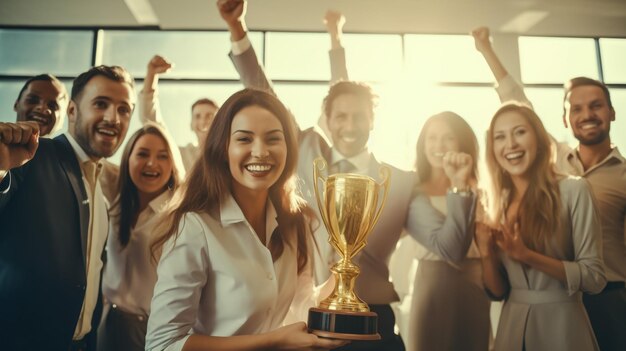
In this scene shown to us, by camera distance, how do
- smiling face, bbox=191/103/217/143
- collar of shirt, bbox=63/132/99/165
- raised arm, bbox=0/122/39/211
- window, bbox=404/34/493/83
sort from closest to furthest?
raised arm, bbox=0/122/39/211, collar of shirt, bbox=63/132/99/165, smiling face, bbox=191/103/217/143, window, bbox=404/34/493/83

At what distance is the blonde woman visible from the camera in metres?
2.01

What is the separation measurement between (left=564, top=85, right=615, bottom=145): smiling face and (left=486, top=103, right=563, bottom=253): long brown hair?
1.98 feet

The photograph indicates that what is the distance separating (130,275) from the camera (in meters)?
2.28

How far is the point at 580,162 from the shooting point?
109 inches

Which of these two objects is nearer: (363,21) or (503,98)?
(503,98)

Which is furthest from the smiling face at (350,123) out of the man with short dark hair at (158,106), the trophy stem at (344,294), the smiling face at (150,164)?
the trophy stem at (344,294)

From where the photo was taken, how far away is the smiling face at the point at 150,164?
7.82 ft

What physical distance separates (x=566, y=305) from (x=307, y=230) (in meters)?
1.18

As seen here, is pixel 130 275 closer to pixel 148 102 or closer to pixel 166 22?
pixel 148 102

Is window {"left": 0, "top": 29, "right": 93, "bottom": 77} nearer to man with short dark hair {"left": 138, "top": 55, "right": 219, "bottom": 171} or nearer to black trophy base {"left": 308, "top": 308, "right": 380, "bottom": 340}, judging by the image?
man with short dark hair {"left": 138, "top": 55, "right": 219, "bottom": 171}

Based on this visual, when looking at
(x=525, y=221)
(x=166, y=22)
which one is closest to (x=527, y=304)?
(x=525, y=221)

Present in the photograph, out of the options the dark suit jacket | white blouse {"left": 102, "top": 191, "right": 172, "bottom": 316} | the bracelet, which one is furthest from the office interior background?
the dark suit jacket

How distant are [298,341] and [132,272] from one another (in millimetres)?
1357

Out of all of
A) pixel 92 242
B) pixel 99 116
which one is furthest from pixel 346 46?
pixel 92 242
